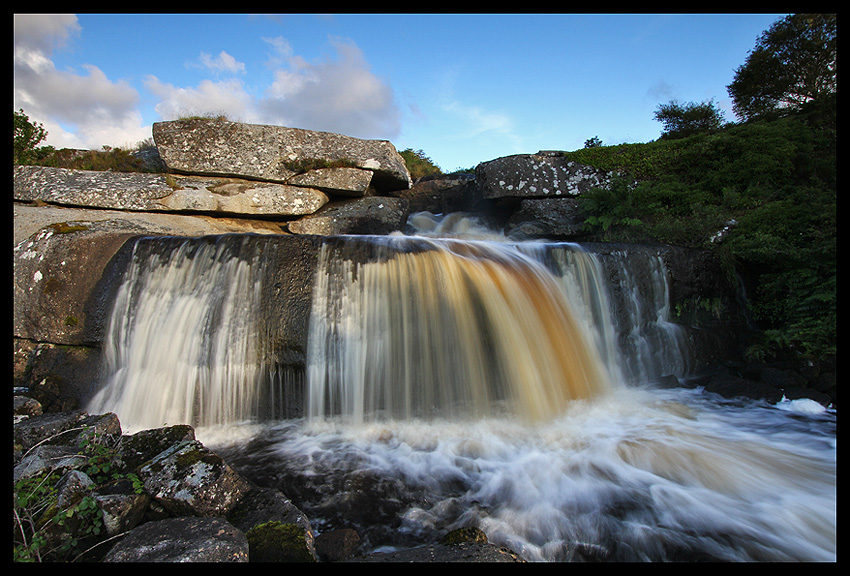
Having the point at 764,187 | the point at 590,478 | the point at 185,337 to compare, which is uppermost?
the point at 764,187

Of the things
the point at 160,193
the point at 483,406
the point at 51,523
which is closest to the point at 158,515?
the point at 51,523

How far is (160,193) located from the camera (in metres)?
7.61

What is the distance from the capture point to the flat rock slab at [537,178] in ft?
31.4

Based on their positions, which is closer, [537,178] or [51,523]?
[51,523]

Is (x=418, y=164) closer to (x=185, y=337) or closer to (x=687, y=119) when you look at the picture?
(x=687, y=119)

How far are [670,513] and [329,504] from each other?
2493mm

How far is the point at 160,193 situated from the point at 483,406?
7.55 m

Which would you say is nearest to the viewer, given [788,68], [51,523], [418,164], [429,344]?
[51,523]

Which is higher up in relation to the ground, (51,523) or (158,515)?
(51,523)

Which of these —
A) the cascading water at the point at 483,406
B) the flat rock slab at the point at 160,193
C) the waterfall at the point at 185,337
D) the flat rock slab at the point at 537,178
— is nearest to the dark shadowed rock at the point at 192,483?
the cascading water at the point at 483,406

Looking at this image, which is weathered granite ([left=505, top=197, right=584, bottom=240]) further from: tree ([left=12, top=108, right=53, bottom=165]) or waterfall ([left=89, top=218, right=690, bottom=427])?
tree ([left=12, top=108, right=53, bottom=165])

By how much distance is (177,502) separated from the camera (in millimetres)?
2412
